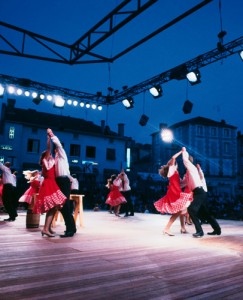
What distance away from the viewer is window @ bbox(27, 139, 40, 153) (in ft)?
101

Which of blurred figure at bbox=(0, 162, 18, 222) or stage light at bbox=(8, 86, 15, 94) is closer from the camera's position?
blurred figure at bbox=(0, 162, 18, 222)

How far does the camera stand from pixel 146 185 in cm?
3055

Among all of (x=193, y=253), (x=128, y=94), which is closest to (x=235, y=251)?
(x=193, y=253)

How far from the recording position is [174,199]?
6074mm

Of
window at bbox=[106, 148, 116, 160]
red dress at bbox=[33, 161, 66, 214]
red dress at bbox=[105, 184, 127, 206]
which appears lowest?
red dress at bbox=[105, 184, 127, 206]

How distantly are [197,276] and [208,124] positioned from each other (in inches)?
1720

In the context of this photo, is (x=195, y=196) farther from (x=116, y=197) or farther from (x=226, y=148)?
(x=226, y=148)

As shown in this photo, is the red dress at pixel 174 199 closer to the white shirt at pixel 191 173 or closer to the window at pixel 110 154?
the white shirt at pixel 191 173

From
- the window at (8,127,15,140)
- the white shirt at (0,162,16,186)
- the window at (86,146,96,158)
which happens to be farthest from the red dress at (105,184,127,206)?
the window at (86,146,96,158)

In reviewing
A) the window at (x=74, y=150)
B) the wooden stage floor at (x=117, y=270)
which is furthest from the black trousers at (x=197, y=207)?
the window at (x=74, y=150)

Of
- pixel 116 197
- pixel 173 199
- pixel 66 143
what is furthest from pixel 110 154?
pixel 173 199

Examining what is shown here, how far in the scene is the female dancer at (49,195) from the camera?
17.0 feet

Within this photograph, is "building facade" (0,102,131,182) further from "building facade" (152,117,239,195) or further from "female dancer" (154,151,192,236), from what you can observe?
"female dancer" (154,151,192,236)

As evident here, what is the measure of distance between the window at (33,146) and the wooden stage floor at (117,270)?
27.2m
